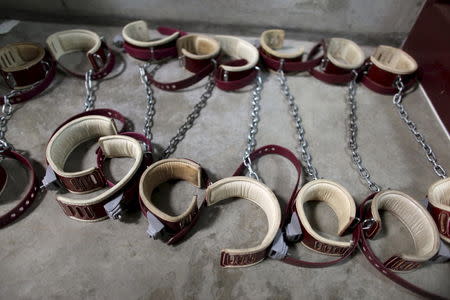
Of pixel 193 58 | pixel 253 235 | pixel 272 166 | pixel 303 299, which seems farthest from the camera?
pixel 193 58

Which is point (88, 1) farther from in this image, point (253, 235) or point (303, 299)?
point (303, 299)

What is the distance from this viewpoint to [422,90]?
3770 mm

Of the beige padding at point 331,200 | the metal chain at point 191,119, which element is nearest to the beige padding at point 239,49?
the metal chain at point 191,119

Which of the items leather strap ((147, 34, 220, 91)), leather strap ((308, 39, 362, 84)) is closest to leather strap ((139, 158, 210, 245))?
leather strap ((147, 34, 220, 91))

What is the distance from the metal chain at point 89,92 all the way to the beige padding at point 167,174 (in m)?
1.30

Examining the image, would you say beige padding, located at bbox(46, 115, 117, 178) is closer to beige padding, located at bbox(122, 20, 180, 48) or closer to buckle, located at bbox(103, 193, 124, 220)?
buckle, located at bbox(103, 193, 124, 220)

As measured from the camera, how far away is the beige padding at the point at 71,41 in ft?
12.4

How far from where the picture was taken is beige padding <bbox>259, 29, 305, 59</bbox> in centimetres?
370

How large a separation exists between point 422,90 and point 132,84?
11.0 ft

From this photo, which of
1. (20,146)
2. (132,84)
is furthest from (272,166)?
(20,146)

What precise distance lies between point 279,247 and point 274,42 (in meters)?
2.70

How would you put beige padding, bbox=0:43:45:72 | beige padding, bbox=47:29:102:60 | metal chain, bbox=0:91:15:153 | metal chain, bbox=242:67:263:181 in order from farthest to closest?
beige padding, bbox=47:29:102:60 < beige padding, bbox=0:43:45:72 < metal chain, bbox=0:91:15:153 < metal chain, bbox=242:67:263:181

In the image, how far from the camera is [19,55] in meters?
3.66

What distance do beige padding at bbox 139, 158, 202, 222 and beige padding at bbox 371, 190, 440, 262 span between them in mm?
1435
